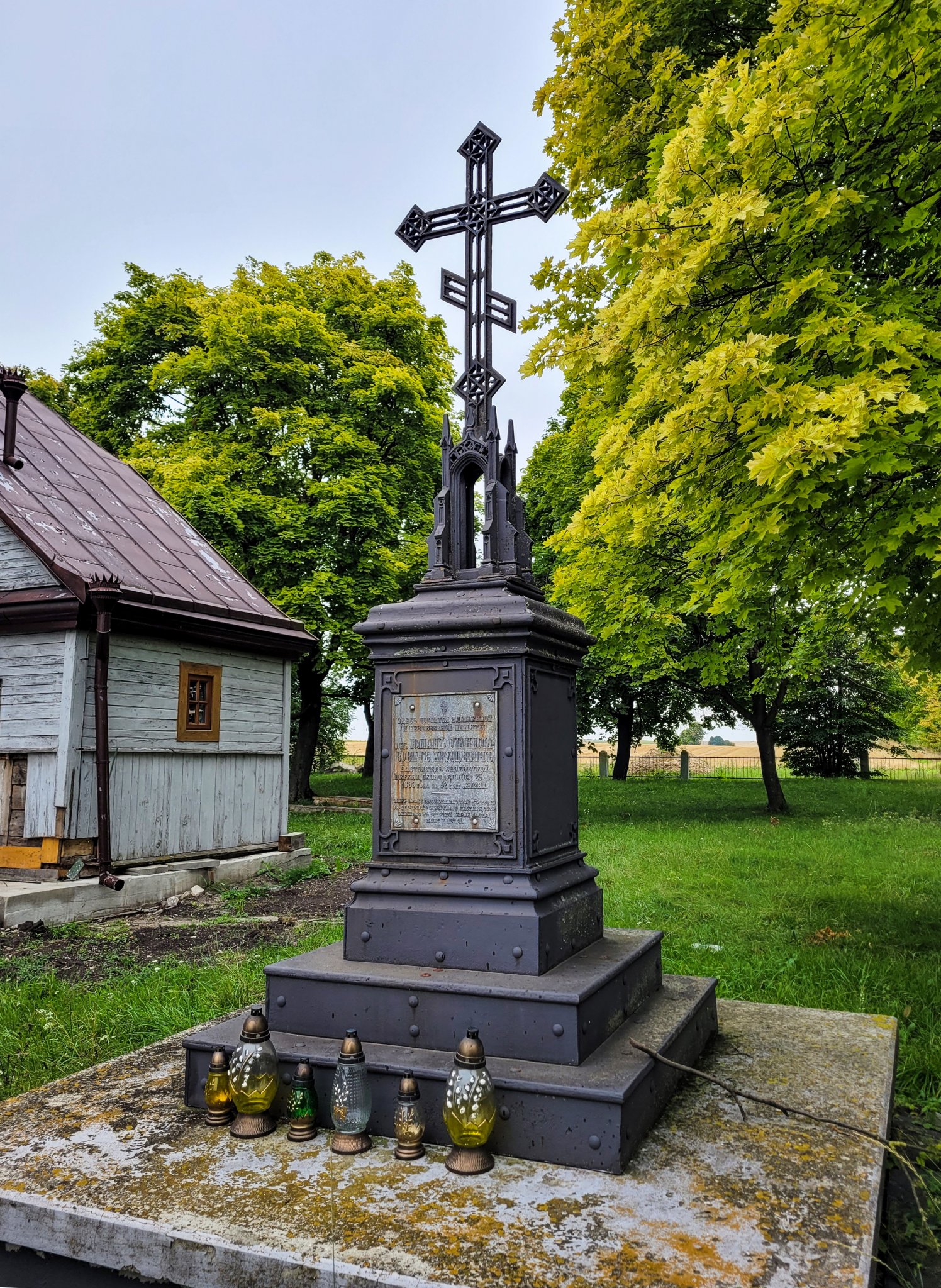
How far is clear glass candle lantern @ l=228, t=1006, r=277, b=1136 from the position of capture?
324 cm

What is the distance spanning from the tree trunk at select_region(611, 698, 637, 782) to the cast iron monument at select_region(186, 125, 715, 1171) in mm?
22719

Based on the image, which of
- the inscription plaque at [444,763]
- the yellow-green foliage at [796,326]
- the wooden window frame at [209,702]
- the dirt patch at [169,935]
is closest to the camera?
the inscription plaque at [444,763]

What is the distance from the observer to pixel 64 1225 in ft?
8.84

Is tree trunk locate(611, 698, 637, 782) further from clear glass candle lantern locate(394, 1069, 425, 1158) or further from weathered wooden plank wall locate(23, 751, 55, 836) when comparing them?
clear glass candle lantern locate(394, 1069, 425, 1158)

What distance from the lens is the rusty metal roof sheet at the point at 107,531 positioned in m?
10.2

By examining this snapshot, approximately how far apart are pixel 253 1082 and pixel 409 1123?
2.02ft

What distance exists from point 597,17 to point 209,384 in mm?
13574

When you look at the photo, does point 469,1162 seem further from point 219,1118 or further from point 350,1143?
point 219,1118

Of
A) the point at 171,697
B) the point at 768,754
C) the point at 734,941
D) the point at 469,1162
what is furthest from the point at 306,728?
the point at 469,1162

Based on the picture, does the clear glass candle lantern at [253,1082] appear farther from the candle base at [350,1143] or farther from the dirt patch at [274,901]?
the dirt patch at [274,901]

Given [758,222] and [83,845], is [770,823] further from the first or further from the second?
[758,222]

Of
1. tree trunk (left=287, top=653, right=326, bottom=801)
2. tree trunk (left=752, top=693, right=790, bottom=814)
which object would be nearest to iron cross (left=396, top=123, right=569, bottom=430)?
tree trunk (left=752, top=693, right=790, bottom=814)

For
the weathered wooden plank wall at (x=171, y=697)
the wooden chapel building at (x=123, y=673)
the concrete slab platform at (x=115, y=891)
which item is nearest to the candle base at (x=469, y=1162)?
the concrete slab platform at (x=115, y=891)

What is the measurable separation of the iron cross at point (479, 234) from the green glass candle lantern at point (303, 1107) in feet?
9.82
